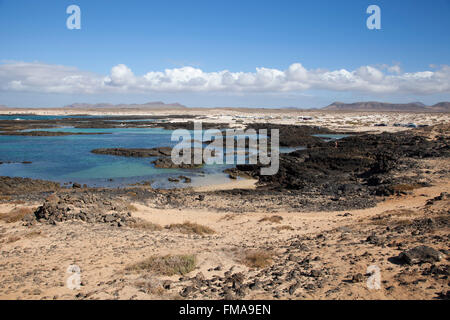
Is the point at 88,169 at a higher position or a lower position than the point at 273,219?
higher

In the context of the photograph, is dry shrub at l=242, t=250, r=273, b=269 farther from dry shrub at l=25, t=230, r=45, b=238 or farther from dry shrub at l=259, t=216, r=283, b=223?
dry shrub at l=25, t=230, r=45, b=238

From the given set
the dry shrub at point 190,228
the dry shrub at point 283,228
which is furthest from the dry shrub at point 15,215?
the dry shrub at point 283,228

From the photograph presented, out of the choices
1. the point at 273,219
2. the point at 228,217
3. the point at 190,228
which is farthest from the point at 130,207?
the point at 273,219

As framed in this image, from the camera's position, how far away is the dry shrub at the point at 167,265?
7488 millimetres

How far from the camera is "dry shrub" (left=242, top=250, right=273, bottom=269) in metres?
7.99

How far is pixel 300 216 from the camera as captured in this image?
1364 centimetres

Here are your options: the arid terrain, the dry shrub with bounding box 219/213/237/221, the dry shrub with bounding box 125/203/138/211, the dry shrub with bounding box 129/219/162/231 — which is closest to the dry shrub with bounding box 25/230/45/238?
the arid terrain

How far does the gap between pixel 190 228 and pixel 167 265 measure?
4037 millimetres

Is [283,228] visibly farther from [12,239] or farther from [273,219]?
[12,239]

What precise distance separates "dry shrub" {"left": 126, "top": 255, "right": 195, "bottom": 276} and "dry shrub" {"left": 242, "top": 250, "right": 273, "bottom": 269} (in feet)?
4.61

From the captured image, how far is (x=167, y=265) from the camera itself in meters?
7.68
